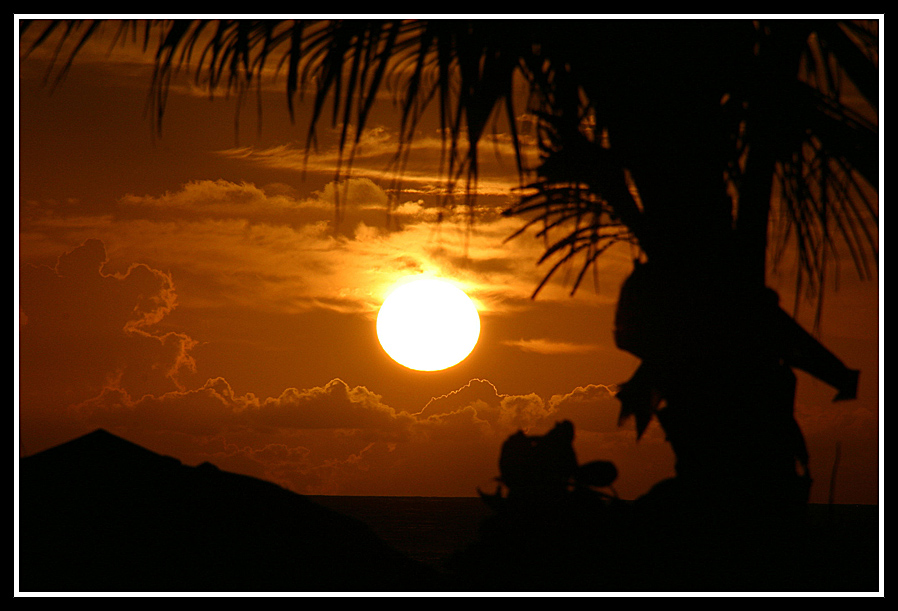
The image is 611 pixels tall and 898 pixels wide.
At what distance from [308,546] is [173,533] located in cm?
46

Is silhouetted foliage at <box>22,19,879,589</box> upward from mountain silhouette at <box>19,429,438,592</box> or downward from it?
upward

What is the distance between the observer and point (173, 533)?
8.00 ft

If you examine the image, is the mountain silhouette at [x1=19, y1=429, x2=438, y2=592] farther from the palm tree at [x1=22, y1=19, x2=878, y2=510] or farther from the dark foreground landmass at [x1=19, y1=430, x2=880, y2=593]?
the palm tree at [x1=22, y1=19, x2=878, y2=510]

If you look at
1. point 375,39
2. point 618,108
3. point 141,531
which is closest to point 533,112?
point 618,108

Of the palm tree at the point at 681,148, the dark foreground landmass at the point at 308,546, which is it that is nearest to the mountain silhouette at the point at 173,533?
the dark foreground landmass at the point at 308,546

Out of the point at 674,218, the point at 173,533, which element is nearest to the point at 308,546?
the point at 173,533

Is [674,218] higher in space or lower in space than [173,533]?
higher

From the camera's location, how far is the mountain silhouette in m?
Result: 2.28

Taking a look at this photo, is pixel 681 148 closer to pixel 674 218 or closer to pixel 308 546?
pixel 674 218

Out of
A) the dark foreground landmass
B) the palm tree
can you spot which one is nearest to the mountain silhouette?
the dark foreground landmass

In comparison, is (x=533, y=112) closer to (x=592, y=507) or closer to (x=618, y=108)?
(x=618, y=108)

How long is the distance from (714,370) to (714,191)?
0.57 m

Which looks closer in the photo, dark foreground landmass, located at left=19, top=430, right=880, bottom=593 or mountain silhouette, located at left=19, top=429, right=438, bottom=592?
dark foreground landmass, located at left=19, top=430, right=880, bottom=593

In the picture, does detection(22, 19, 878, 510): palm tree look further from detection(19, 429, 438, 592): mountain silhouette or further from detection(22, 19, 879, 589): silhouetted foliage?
detection(19, 429, 438, 592): mountain silhouette
